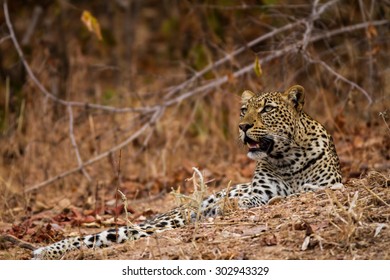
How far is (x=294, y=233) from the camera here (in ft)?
21.5

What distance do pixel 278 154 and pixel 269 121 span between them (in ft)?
1.16

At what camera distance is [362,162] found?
34.4 ft

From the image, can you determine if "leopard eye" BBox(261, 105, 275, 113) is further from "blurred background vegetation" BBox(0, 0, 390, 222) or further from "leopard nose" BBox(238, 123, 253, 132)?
"blurred background vegetation" BBox(0, 0, 390, 222)

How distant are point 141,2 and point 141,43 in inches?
61.9

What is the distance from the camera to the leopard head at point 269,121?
25.5 feet

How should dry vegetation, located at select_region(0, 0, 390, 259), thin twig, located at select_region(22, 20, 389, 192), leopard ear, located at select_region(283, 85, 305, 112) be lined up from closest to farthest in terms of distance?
1. dry vegetation, located at select_region(0, 0, 390, 259)
2. leopard ear, located at select_region(283, 85, 305, 112)
3. thin twig, located at select_region(22, 20, 389, 192)

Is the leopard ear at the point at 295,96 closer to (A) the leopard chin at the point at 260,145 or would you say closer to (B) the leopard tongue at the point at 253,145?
(A) the leopard chin at the point at 260,145

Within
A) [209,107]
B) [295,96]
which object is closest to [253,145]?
[295,96]

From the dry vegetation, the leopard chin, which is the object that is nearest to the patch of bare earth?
the dry vegetation

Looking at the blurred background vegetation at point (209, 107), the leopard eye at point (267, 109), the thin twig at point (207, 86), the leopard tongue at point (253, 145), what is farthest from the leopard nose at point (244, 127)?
the thin twig at point (207, 86)

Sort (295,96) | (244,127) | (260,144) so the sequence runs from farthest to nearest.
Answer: (295,96) → (260,144) → (244,127)

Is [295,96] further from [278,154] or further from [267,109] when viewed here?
[278,154]

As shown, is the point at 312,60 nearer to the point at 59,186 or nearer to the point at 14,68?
the point at 59,186

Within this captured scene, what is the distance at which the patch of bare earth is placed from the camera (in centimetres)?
618
